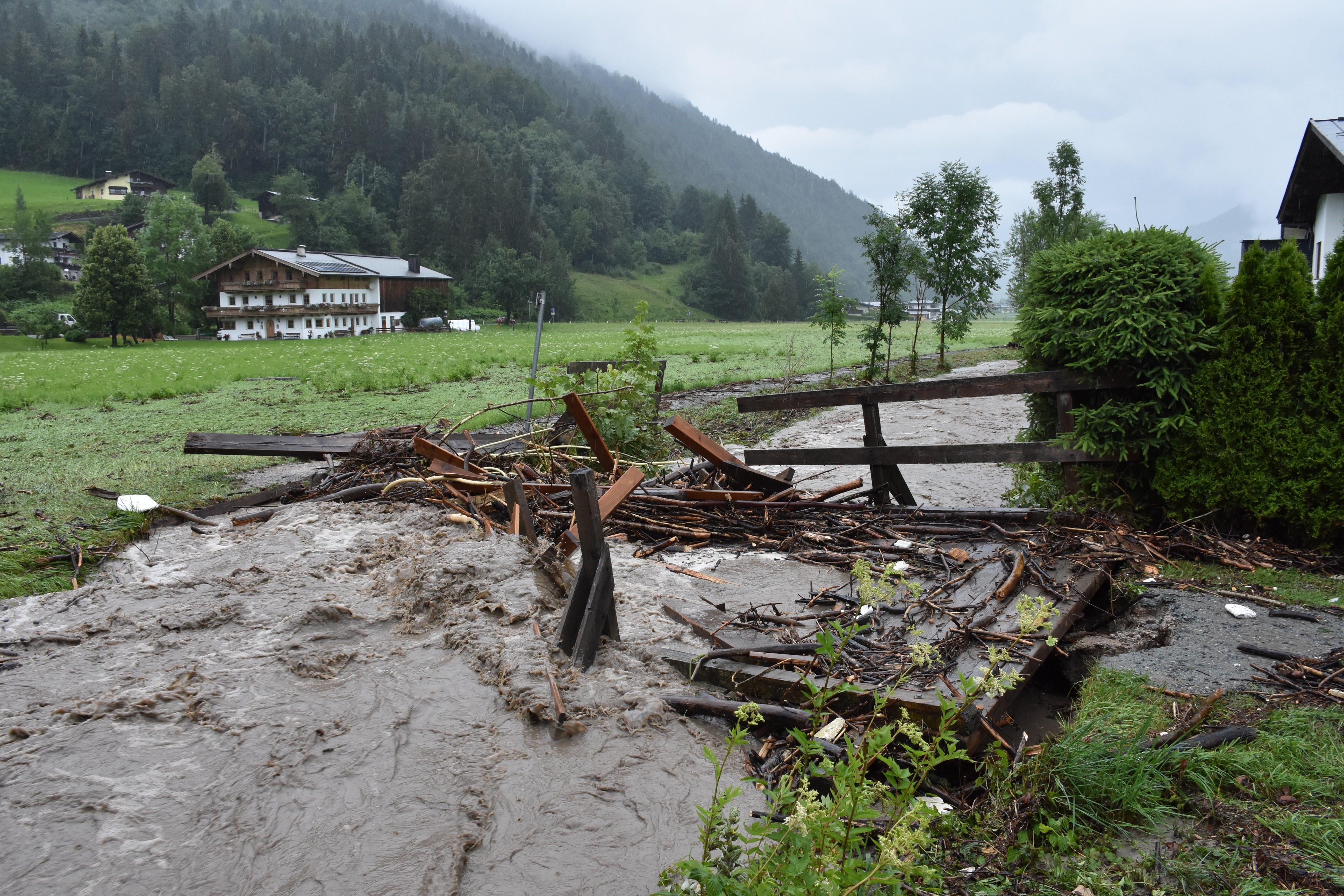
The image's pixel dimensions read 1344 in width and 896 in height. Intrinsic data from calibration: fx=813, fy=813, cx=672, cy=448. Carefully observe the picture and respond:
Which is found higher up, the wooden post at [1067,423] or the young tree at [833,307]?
the young tree at [833,307]

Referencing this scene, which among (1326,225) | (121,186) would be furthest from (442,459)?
(121,186)

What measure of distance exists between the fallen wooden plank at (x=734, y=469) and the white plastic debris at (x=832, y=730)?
4.31 m

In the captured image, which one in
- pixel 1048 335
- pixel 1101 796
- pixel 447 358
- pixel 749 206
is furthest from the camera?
pixel 749 206

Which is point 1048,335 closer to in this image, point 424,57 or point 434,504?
point 434,504

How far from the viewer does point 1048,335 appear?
7250 mm

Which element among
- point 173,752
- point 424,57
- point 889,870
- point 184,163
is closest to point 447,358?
point 173,752

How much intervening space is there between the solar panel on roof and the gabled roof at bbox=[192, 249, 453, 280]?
0.17 ft

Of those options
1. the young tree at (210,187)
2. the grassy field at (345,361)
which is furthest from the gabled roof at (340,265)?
the young tree at (210,187)

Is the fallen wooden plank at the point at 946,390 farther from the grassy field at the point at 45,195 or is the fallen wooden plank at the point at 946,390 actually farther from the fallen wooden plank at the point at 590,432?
the grassy field at the point at 45,195

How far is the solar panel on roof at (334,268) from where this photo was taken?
8356 cm

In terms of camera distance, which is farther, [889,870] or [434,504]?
[434,504]

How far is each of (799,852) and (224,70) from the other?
188658mm

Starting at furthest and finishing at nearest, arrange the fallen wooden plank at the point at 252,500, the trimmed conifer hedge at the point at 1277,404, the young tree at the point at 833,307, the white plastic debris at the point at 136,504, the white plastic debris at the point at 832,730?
the young tree at the point at 833,307 → the fallen wooden plank at the point at 252,500 → the white plastic debris at the point at 136,504 → the trimmed conifer hedge at the point at 1277,404 → the white plastic debris at the point at 832,730

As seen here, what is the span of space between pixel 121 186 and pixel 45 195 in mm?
11262
